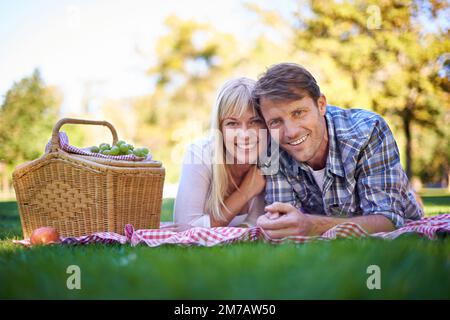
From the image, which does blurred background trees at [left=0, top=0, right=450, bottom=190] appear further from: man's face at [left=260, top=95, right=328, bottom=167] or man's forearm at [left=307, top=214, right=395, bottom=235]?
man's forearm at [left=307, top=214, right=395, bottom=235]

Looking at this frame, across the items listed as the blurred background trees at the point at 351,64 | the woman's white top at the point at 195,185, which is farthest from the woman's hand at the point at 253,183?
the blurred background trees at the point at 351,64

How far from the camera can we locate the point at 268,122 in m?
3.41

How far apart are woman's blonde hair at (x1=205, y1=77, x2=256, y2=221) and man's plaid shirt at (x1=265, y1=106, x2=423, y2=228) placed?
0.36 metres

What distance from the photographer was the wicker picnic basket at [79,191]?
140 inches

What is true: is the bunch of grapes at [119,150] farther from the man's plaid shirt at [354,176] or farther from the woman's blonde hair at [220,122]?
the man's plaid shirt at [354,176]

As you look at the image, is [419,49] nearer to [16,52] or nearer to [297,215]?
[16,52]

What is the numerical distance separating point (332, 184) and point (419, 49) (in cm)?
1099

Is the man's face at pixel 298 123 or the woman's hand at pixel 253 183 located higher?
the man's face at pixel 298 123

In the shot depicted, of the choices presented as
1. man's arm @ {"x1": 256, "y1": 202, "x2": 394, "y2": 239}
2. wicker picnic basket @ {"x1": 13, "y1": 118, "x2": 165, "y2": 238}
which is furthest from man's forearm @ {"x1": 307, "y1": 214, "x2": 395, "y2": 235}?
wicker picnic basket @ {"x1": 13, "y1": 118, "x2": 165, "y2": 238}

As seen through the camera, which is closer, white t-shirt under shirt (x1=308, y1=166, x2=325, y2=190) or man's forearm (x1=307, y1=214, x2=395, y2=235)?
man's forearm (x1=307, y1=214, x2=395, y2=235)

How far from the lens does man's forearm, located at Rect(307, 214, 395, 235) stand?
2.97m

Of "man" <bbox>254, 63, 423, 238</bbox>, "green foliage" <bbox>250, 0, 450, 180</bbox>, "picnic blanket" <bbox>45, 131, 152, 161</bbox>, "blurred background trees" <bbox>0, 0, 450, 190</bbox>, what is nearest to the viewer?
"man" <bbox>254, 63, 423, 238</bbox>

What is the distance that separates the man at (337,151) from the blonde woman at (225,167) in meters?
0.17
